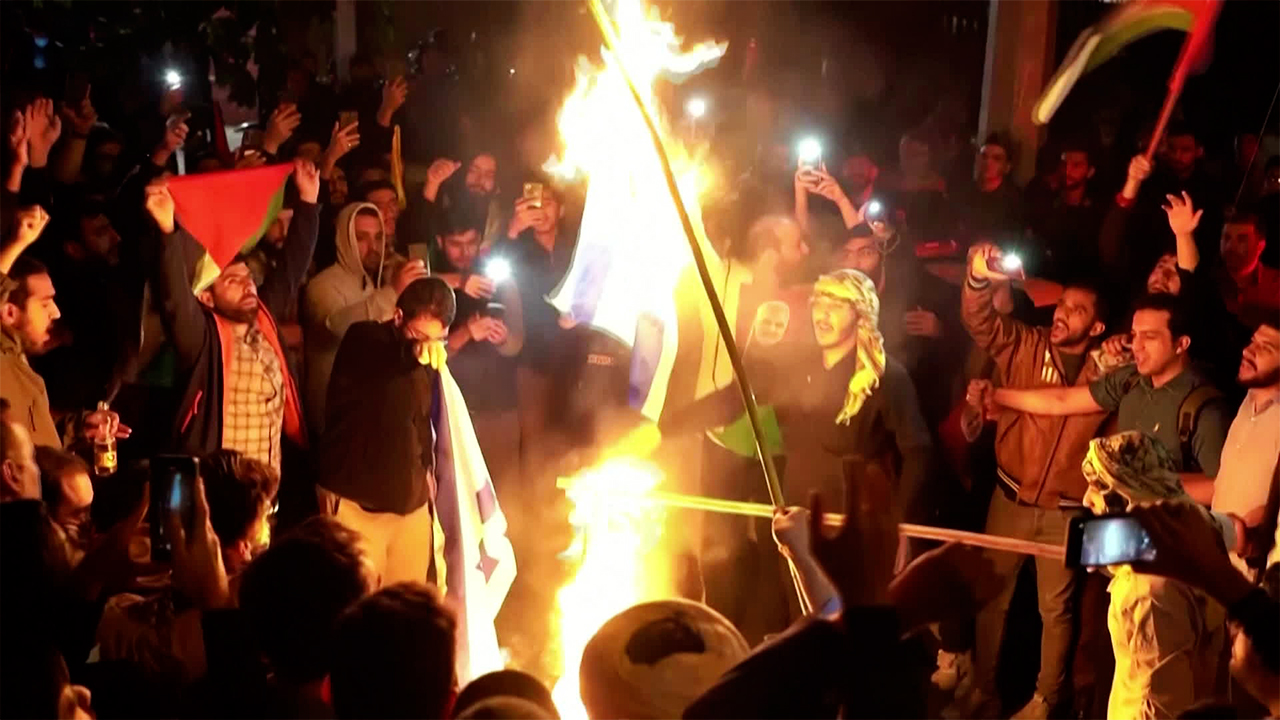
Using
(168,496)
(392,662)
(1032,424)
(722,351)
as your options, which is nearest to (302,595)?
(392,662)

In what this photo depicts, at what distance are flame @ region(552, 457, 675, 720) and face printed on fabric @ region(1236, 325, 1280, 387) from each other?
1942mm

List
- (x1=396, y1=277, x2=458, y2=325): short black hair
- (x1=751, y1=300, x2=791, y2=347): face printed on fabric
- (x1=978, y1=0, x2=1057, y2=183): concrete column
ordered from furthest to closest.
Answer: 1. (x1=978, y1=0, x2=1057, y2=183): concrete column
2. (x1=751, y1=300, x2=791, y2=347): face printed on fabric
3. (x1=396, y1=277, x2=458, y2=325): short black hair

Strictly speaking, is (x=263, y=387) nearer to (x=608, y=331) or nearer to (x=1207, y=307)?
(x=608, y=331)

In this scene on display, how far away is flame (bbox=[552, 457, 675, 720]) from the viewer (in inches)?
163

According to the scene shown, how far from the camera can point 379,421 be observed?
13.9ft

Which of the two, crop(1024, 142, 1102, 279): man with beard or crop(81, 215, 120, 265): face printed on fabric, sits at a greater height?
crop(1024, 142, 1102, 279): man with beard

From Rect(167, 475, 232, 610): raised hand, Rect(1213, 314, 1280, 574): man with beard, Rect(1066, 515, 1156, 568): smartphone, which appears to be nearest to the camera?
Rect(1066, 515, 1156, 568): smartphone

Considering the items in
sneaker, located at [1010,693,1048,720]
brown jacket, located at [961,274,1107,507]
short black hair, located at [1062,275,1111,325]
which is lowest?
sneaker, located at [1010,693,1048,720]

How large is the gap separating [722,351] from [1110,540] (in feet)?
7.38

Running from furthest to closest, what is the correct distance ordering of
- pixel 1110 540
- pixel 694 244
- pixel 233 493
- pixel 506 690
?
1. pixel 233 493
2. pixel 694 244
3. pixel 1110 540
4. pixel 506 690

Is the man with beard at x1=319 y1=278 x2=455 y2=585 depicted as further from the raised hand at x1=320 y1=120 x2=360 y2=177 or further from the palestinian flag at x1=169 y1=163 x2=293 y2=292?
the raised hand at x1=320 y1=120 x2=360 y2=177

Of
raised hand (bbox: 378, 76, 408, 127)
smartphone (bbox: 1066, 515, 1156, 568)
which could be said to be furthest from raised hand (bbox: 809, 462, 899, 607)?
raised hand (bbox: 378, 76, 408, 127)

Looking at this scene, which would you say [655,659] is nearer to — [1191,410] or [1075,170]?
[1191,410]

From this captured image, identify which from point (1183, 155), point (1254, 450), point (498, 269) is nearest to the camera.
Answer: point (1254, 450)
